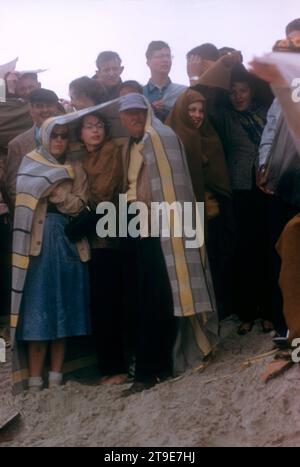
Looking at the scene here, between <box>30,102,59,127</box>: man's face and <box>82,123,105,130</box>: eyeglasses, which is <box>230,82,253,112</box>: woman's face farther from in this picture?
<box>30,102,59,127</box>: man's face

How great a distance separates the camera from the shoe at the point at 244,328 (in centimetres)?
496

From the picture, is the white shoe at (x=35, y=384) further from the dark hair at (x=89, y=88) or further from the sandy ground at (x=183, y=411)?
the dark hair at (x=89, y=88)

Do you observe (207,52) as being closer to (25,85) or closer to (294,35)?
(294,35)

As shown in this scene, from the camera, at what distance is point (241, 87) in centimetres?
492

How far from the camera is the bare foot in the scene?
4.75 m

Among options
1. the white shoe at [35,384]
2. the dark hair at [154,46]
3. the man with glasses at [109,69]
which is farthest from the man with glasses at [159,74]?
the white shoe at [35,384]

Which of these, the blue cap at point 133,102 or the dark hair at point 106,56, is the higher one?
the dark hair at point 106,56

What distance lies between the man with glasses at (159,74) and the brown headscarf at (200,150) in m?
0.68

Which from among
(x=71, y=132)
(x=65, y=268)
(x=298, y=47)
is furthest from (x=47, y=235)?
(x=298, y=47)

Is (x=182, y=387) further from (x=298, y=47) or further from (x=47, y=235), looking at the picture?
(x=298, y=47)

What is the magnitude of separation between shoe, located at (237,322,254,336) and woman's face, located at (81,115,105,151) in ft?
4.78

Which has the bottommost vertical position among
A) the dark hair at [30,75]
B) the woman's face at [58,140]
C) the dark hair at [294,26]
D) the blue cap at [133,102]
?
the woman's face at [58,140]

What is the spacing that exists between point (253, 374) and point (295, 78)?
162 cm

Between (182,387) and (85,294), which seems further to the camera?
(85,294)
